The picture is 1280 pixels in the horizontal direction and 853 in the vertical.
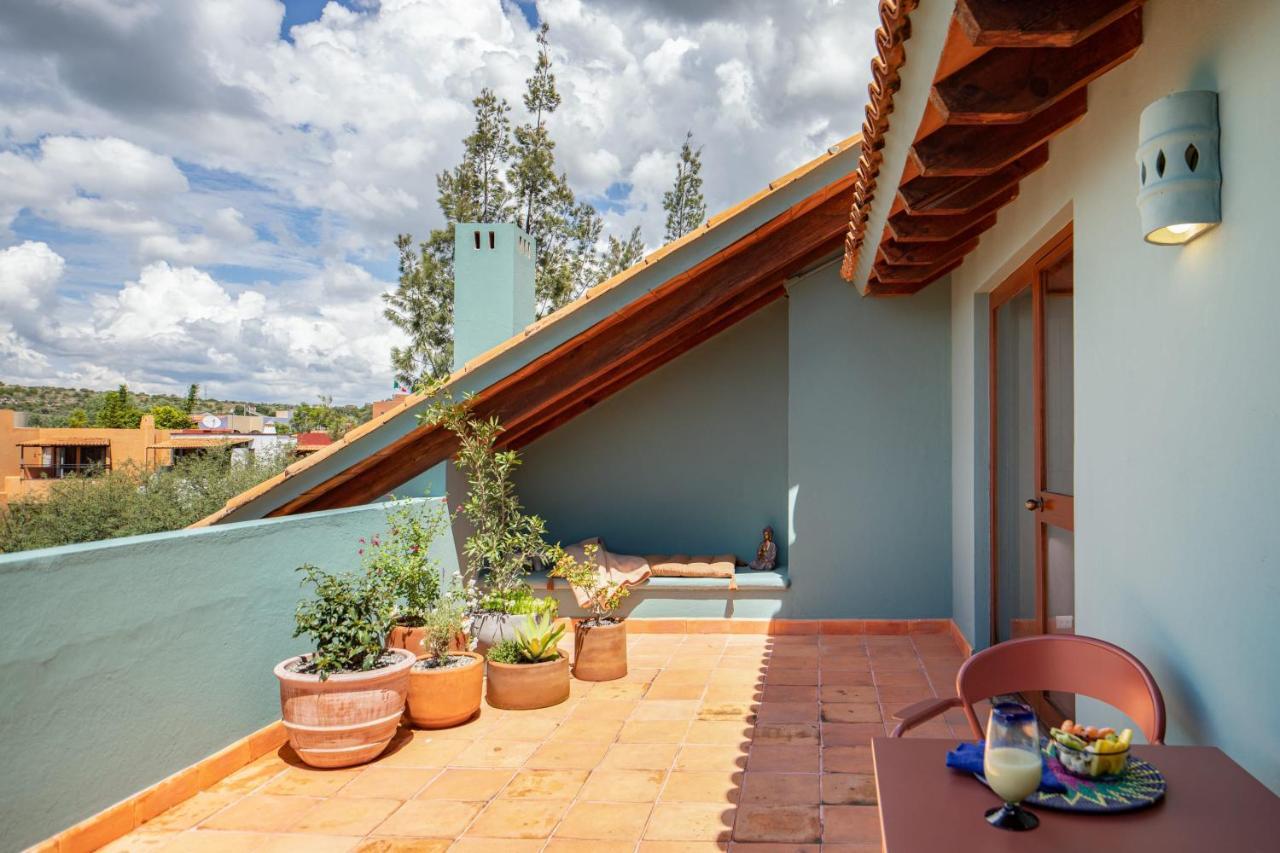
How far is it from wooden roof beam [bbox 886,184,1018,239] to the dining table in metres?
3.09

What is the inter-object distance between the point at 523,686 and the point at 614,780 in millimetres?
1225

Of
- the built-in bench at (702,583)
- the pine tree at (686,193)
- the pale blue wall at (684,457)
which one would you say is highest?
the pine tree at (686,193)

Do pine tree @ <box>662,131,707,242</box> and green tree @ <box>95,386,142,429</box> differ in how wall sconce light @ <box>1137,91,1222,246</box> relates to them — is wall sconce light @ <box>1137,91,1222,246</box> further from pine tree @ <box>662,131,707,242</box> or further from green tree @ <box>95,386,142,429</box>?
Answer: green tree @ <box>95,386,142,429</box>

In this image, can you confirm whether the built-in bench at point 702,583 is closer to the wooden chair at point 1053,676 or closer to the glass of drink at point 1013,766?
the wooden chair at point 1053,676

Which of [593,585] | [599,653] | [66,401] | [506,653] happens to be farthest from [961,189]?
[66,401]

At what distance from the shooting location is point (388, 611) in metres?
4.32

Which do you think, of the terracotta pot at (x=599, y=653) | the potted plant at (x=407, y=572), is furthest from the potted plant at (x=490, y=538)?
the terracotta pot at (x=599, y=653)

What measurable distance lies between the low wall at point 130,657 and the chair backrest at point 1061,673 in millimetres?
3103

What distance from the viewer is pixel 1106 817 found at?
1560mm

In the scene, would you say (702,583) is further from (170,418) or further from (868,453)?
(170,418)

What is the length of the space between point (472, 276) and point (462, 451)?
3640 mm

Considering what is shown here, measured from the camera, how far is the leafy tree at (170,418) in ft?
149

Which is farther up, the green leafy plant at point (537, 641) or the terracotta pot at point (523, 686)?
the green leafy plant at point (537, 641)

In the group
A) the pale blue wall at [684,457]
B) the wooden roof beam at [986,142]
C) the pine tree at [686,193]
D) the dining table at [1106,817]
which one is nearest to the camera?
the dining table at [1106,817]
